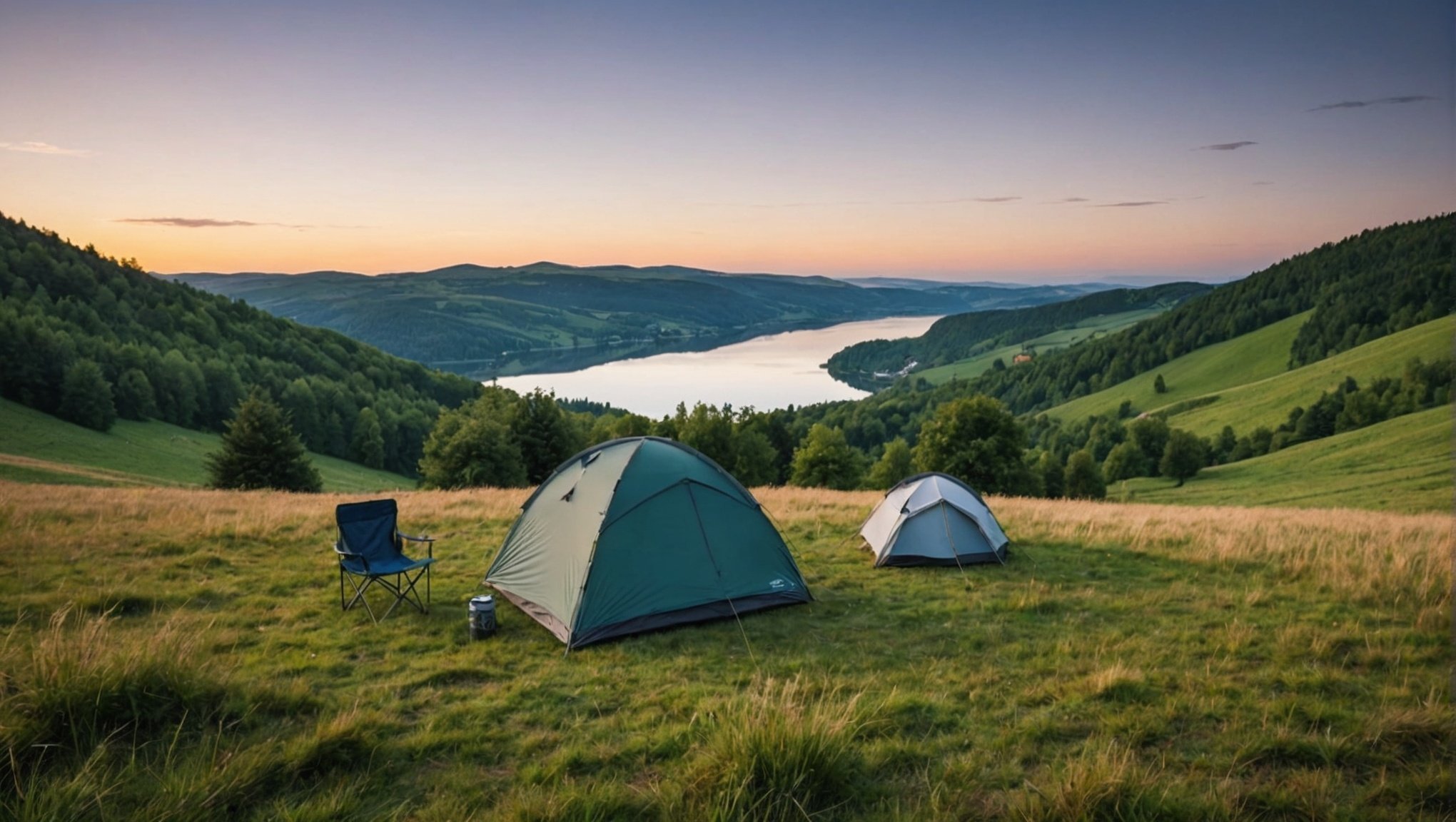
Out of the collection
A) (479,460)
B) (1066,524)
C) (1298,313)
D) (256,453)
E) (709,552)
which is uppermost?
(1298,313)

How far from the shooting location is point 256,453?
33.4m

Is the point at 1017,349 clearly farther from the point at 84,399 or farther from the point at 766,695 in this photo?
the point at 766,695

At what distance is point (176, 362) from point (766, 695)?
84.0 metres

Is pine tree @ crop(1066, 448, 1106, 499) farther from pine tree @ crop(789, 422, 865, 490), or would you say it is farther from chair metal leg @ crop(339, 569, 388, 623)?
chair metal leg @ crop(339, 569, 388, 623)

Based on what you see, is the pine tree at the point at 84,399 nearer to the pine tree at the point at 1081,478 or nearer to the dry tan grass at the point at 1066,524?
the dry tan grass at the point at 1066,524

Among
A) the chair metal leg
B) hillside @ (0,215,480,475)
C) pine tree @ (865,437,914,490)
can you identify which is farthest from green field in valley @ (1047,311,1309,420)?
the chair metal leg

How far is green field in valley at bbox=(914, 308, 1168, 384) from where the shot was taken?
15638cm

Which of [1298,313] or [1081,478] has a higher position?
[1298,313]

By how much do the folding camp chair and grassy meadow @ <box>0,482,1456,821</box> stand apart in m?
0.45

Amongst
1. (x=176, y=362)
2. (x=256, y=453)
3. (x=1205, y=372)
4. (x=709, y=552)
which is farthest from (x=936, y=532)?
(x=1205, y=372)

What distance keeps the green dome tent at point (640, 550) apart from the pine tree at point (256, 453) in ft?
100

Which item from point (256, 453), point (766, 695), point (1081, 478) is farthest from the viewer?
point (1081, 478)

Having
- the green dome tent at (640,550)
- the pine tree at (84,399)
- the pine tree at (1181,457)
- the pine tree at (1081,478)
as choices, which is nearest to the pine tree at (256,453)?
the pine tree at (84,399)

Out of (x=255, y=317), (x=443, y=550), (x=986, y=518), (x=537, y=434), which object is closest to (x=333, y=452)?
(x=255, y=317)
